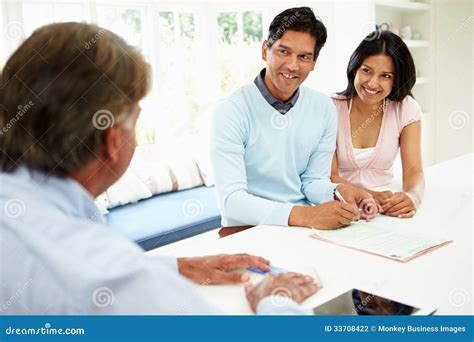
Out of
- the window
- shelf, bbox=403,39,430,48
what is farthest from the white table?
shelf, bbox=403,39,430,48

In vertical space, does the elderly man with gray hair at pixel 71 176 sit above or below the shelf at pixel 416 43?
below

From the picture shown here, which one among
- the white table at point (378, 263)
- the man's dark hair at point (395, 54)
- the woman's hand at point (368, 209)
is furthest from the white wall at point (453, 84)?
the woman's hand at point (368, 209)

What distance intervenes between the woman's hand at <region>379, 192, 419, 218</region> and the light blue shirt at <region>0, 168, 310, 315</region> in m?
0.81

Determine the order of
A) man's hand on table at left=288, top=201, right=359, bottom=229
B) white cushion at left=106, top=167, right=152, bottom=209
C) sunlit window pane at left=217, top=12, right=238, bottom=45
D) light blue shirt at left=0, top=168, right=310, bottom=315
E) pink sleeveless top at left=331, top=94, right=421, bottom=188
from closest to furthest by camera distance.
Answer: light blue shirt at left=0, top=168, right=310, bottom=315, man's hand on table at left=288, top=201, right=359, bottom=229, pink sleeveless top at left=331, top=94, right=421, bottom=188, white cushion at left=106, top=167, right=152, bottom=209, sunlit window pane at left=217, top=12, right=238, bottom=45

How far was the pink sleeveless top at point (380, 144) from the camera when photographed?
1660 mm

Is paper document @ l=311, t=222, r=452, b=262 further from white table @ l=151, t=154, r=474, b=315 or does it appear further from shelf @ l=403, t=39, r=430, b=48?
shelf @ l=403, t=39, r=430, b=48

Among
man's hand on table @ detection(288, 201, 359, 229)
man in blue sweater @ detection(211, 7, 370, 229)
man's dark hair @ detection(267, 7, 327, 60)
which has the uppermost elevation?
man's dark hair @ detection(267, 7, 327, 60)

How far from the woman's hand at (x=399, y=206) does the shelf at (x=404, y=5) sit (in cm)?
218

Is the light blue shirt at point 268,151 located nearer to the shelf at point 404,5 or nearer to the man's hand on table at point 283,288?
the man's hand on table at point 283,288

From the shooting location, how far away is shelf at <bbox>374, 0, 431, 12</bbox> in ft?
10.5

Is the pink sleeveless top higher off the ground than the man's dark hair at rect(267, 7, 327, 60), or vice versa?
the man's dark hair at rect(267, 7, 327, 60)

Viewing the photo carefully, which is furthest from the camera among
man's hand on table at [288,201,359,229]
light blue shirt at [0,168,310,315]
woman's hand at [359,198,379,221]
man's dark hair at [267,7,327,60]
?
man's dark hair at [267,7,327,60]

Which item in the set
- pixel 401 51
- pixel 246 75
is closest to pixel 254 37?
pixel 246 75
